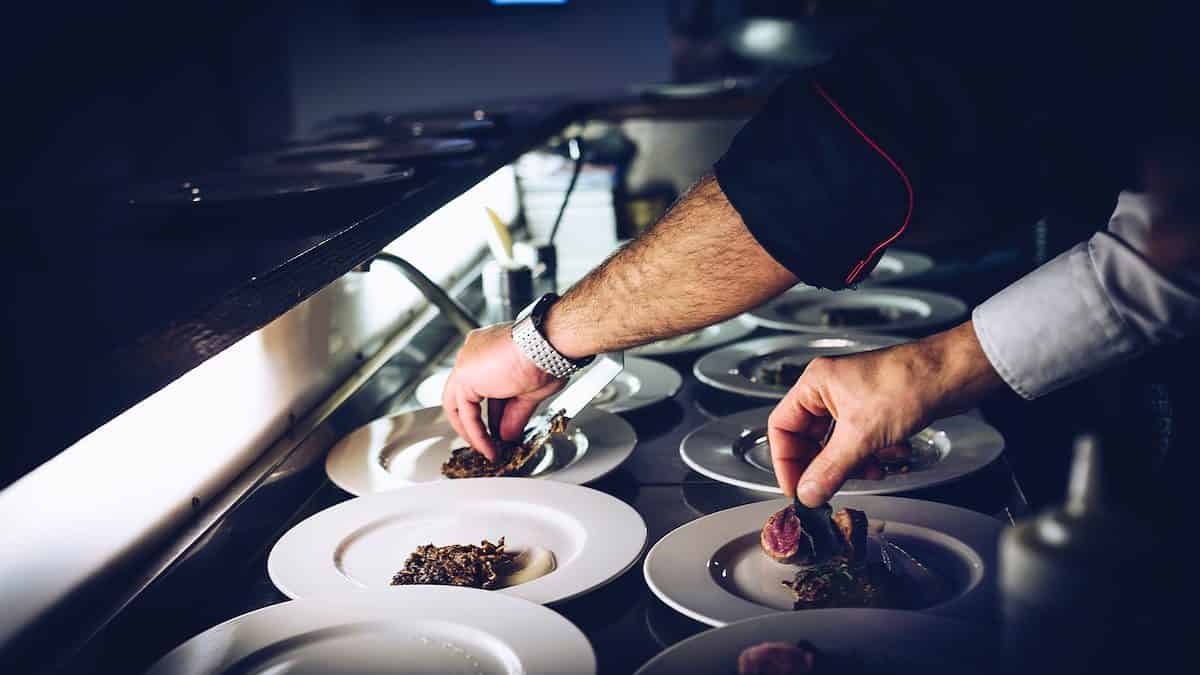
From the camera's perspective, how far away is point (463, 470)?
1.62 metres

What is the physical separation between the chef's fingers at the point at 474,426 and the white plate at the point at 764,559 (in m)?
0.42

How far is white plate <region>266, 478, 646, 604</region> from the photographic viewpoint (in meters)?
1.23

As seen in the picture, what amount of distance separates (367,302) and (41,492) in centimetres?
105

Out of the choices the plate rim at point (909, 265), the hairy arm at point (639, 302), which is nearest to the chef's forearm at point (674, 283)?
the hairy arm at point (639, 302)

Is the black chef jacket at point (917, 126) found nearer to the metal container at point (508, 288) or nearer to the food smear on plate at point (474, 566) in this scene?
the food smear on plate at point (474, 566)

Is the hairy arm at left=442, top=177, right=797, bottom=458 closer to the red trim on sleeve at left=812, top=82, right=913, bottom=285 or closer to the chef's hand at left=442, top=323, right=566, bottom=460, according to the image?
the chef's hand at left=442, top=323, right=566, bottom=460

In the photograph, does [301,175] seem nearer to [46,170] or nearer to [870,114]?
[870,114]

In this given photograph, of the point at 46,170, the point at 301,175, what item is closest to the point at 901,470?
the point at 301,175

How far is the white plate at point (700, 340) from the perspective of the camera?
7.43 ft

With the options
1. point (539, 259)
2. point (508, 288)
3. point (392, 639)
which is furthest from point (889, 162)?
point (539, 259)

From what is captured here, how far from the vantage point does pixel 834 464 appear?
1.22 metres

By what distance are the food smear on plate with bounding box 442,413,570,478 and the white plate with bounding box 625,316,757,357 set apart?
0.56 metres

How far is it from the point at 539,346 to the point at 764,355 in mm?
699

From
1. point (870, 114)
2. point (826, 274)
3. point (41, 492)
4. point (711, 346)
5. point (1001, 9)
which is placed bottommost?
point (711, 346)
